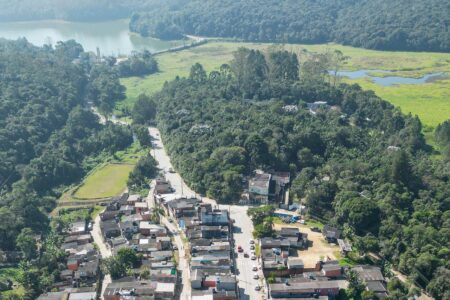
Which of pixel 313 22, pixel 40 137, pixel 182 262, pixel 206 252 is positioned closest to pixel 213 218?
pixel 206 252

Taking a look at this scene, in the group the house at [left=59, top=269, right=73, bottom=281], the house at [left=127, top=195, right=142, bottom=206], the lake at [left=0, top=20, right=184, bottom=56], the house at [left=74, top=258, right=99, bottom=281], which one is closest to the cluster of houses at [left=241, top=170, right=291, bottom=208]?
the house at [left=127, top=195, right=142, bottom=206]

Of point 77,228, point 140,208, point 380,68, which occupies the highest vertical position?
point 380,68

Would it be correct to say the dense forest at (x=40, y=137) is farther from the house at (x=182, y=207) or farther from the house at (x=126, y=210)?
the house at (x=182, y=207)

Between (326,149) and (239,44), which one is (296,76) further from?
(239,44)

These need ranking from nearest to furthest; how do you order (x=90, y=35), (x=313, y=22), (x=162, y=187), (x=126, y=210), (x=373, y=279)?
(x=373, y=279) → (x=126, y=210) → (x=162, y=187) → (x=313, y=22) → (x=90, y=35)

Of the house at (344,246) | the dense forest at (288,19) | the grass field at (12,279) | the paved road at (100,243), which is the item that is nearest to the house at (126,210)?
the paved road at (100,243)

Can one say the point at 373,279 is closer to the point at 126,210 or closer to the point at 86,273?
the point at 86,273

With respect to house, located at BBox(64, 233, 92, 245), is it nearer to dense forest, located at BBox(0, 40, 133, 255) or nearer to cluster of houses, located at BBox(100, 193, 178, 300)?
cluster of houses, located at BBox(100, 193, 178, 300)
